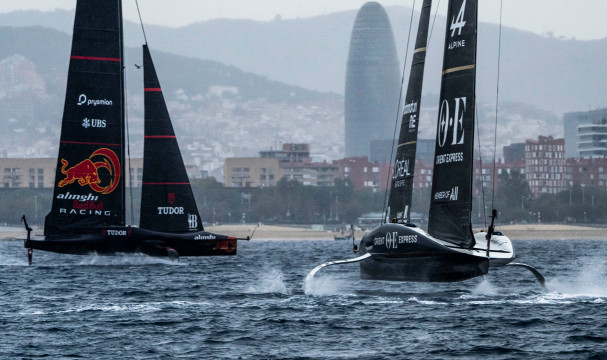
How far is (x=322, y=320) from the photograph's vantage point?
1217 inches

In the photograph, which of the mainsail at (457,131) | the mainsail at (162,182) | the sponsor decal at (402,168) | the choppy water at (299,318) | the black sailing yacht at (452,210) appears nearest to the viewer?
the choppy water at (299,318)

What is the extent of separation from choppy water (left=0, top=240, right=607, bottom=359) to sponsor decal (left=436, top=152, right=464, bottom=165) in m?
3.91

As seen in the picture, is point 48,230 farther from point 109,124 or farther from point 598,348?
point 598,348

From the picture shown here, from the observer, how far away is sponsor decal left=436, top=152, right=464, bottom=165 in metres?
34.1

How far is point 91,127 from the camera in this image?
5125 cm

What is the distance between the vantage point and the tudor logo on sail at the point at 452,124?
34.1 metres

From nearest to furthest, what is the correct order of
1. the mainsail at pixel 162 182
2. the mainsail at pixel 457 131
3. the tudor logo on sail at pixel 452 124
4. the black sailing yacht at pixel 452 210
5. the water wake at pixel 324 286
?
the black sailing yacht at pixel 452 210 → the mainsail at pixel 457 131 → the tudor logo on sail at pixel 452 124 → the water wake at pixel 324 286 → the mainsail at pixel 162 182

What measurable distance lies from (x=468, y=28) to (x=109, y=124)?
21510 mm

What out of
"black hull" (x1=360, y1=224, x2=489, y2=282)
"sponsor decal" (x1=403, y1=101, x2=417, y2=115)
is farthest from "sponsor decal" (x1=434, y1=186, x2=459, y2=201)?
"sponsor decal" (x1=403, y1=101, x2=417, y2=115)

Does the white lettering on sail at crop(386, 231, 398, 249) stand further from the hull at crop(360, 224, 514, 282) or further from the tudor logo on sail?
the tudor logo on sail

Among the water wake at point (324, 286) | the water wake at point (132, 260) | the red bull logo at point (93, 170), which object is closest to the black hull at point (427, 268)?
the water wake at point (324, 286)

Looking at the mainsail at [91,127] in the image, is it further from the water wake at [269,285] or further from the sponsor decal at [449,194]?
the sponsor decal at [449,194]

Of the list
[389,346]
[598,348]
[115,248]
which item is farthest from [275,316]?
[115,248]

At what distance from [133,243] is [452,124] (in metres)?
20.9
